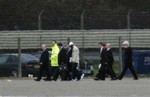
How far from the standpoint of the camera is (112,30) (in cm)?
3512

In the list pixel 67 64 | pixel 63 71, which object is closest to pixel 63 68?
pixel 63 71

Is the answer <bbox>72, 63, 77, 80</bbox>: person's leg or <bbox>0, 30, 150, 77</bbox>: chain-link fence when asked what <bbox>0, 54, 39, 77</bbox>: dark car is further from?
<bbox>72, 63, 77, 80</bbox>: person's leg

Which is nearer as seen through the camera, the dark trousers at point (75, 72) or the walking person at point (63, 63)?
the walking person at point (63, 63)

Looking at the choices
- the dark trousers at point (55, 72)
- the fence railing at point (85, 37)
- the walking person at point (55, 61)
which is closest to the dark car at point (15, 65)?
the fence railing at point (85, 37)

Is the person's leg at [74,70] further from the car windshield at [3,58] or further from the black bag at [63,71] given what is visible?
the car windshield at [3,58]

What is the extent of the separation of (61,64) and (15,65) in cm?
587

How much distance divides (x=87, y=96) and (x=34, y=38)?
712 inches

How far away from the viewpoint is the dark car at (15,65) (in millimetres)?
30625

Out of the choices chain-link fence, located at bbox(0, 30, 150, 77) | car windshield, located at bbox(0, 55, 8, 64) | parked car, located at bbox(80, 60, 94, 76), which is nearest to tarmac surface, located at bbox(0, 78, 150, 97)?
parked car, located at bbox(80, 60, 94, 76)

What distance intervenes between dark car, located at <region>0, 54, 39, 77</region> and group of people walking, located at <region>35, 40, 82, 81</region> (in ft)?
13.6

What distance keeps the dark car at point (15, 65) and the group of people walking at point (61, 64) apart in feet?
13.6
